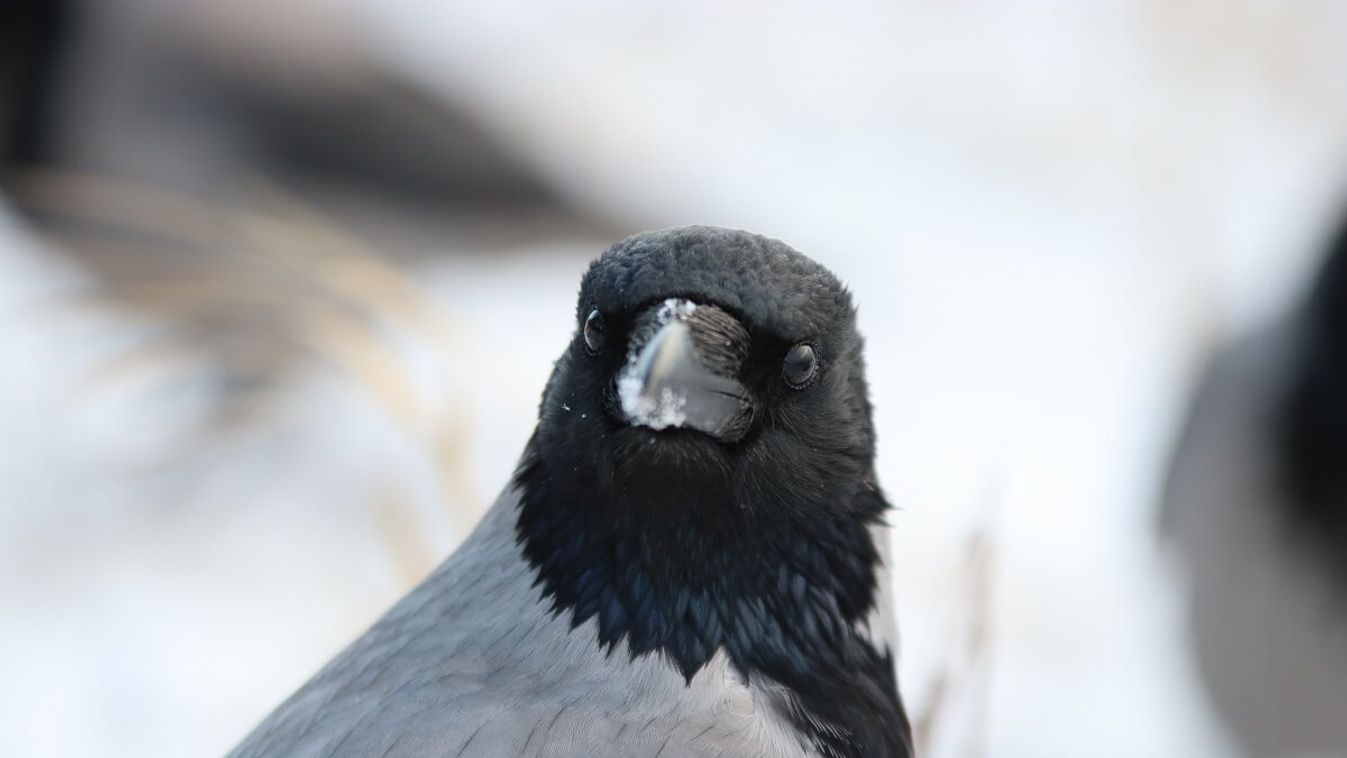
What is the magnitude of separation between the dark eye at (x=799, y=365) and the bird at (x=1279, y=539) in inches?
108

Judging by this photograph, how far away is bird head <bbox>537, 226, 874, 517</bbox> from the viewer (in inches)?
52.1

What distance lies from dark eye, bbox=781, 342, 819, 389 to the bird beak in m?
0.07

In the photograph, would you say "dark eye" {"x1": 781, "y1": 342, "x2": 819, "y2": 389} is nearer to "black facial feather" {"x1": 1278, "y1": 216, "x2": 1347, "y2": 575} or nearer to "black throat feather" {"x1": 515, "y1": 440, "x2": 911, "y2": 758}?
"black throat feather" {"x1": 515, "y1": 440, "x2": 911, "y2": 758}

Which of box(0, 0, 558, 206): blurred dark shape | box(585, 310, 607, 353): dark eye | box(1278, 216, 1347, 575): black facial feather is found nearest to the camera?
box(585, 310, 607, 353): dark eye

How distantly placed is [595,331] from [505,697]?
404 millimetres

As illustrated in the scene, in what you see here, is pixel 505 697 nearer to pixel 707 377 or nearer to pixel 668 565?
pixel 668 565

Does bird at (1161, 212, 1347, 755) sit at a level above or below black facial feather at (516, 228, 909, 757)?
below

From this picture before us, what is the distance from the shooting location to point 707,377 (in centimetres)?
131

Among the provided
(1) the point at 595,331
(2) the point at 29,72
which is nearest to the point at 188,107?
(2) the point at 29,72

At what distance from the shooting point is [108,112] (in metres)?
4.64

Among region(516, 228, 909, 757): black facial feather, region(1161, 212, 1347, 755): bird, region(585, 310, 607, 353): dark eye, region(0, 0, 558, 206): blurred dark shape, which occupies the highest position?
region(0, 0, 558, 206): blurred dark shape

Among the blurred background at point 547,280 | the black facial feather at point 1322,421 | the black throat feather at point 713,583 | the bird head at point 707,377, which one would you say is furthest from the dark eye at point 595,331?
the black facial feather at point 1322,421

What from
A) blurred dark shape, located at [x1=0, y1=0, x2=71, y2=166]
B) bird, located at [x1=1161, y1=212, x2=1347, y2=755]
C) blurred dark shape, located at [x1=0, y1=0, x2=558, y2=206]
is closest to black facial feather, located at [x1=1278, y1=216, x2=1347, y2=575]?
bird, located at [x1=1161, y1=212, x2=1347, y2=755]

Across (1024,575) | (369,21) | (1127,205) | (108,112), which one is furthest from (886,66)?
(108,112)
